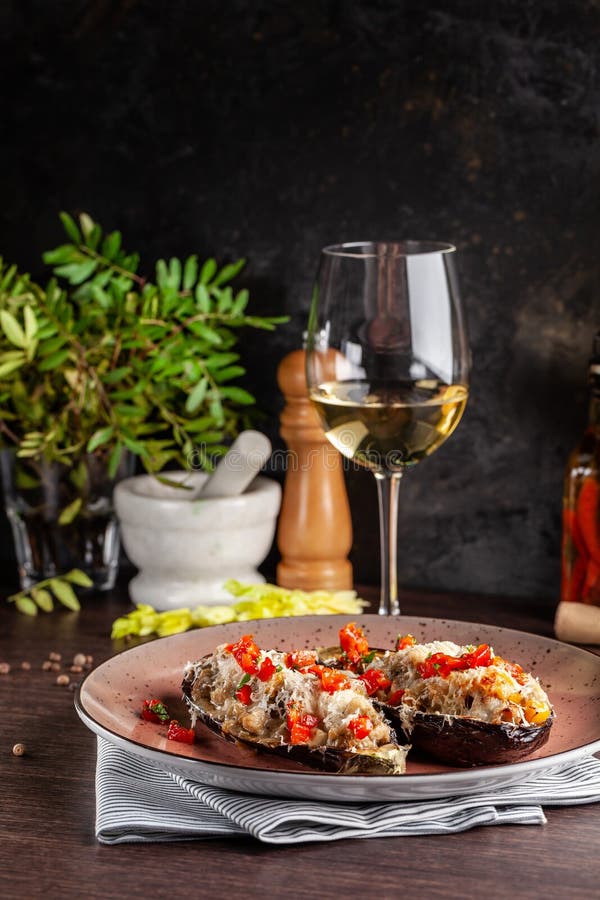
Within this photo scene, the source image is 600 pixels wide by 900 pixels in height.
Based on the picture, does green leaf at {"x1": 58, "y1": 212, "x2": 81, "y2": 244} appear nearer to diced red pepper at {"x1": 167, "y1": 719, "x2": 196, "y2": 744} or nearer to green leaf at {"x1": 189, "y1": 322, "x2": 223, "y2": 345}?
green leaf at {"x1": 189, "y1": 322, "x2": 223, "y2": 345}

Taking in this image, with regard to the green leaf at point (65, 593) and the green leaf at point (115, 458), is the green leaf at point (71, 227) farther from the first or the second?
the green leaf at point (65, 593)

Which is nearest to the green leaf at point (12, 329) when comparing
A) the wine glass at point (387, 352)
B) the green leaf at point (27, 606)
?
the green leaf at point (27, 606)

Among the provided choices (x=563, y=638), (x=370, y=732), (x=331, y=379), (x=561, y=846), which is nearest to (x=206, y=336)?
(x=331, y=379)

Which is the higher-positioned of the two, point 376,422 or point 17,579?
point 376,422

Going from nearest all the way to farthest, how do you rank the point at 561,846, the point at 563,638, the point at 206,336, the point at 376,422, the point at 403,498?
the point at 561,846 < the point at 376,422 < the point at 563,638 < the point at 206,336 < the point at 403,498

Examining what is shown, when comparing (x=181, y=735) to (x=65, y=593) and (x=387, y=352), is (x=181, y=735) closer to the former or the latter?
(x=387, y=352)

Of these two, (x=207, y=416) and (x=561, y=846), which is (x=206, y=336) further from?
(x=561, y=846)
